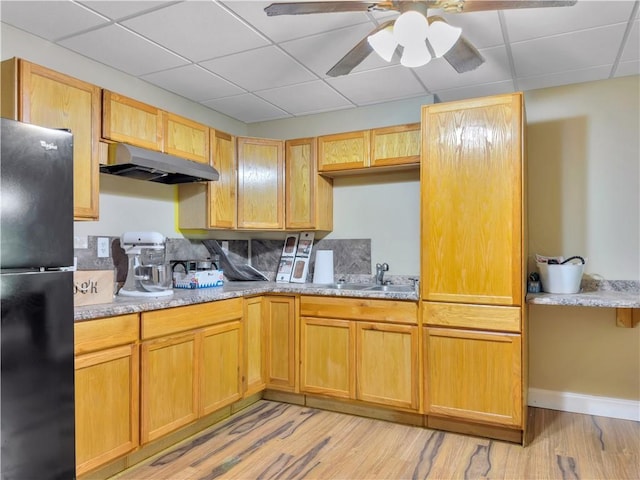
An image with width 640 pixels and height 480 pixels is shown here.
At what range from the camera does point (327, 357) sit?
3.19m

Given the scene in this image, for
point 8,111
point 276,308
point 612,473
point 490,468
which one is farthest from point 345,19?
point 612,473

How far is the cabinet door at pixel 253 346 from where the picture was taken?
125 inches

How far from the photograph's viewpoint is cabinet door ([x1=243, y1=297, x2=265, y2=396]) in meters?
3.16

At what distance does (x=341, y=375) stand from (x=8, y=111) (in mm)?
2517

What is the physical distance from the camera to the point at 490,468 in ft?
7.80

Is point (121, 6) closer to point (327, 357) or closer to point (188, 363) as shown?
point (188, 363)

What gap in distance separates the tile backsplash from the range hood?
0.46 metres

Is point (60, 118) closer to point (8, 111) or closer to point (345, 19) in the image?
point (8, 111)

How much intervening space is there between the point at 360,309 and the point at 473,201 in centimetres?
104

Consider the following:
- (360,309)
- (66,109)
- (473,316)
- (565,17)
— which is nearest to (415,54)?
(565,17)

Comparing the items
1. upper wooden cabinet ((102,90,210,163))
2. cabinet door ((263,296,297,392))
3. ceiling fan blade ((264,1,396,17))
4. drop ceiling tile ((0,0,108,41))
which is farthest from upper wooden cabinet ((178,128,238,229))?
ceiling fan blade ((264,1,396,17))

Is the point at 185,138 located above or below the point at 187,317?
above

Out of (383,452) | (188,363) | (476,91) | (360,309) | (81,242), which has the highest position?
(476,91)

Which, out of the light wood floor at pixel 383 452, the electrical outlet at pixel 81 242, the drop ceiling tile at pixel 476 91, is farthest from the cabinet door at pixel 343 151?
the light wood floor at pixel 383 452
